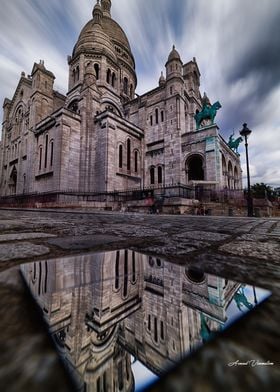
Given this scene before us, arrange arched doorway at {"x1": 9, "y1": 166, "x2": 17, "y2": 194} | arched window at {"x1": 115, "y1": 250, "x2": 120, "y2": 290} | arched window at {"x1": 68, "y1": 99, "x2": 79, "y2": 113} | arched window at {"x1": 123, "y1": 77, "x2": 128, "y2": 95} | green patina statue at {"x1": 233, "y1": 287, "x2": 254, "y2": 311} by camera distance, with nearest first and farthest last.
Answer: green patina statue at {"x1": 233, "y1": 287, "x2": 254, "y2": 311} → arched window at {"x1": 115, "y1": 250, "x2": 120, "y2": 290} → arched window at {"x1": 68, "y1": 99, "x2": 79, "y2": 113} → arched doorway at {"x1": 9, "y1": 166, "x2": 17, "y2": 194} → arched window at {"x1": 123, "y1": 77, "x2": 128, "y2": 95}

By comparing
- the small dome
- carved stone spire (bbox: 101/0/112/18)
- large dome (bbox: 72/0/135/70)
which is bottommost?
the small dome

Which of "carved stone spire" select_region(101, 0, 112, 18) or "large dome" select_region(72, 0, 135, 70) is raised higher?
"carved stone spire" select_region(101, 0, 112, 18)

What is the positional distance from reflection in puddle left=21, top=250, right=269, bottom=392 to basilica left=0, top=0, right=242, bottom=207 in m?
12.6

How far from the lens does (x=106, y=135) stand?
1518cm

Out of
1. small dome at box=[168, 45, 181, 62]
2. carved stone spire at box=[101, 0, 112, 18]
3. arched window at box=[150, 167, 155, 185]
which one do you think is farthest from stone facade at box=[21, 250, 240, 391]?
carved stone spire at box=[101, 0, 112, 18]

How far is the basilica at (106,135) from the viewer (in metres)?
15.1

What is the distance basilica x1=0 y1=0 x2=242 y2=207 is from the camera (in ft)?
49.5

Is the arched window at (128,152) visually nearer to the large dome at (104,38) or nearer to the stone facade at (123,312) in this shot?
the large dome at (104,38)

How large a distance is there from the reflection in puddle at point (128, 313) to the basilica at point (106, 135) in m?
12.6

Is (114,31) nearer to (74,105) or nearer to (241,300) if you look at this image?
(74,105)

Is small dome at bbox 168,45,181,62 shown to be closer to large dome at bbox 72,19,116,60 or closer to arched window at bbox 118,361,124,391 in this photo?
large dome at bbox 72,19,116,60

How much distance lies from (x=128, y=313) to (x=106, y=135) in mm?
15918

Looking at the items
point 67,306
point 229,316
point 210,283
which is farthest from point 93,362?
point 210,283

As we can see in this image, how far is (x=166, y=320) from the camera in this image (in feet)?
1.58
